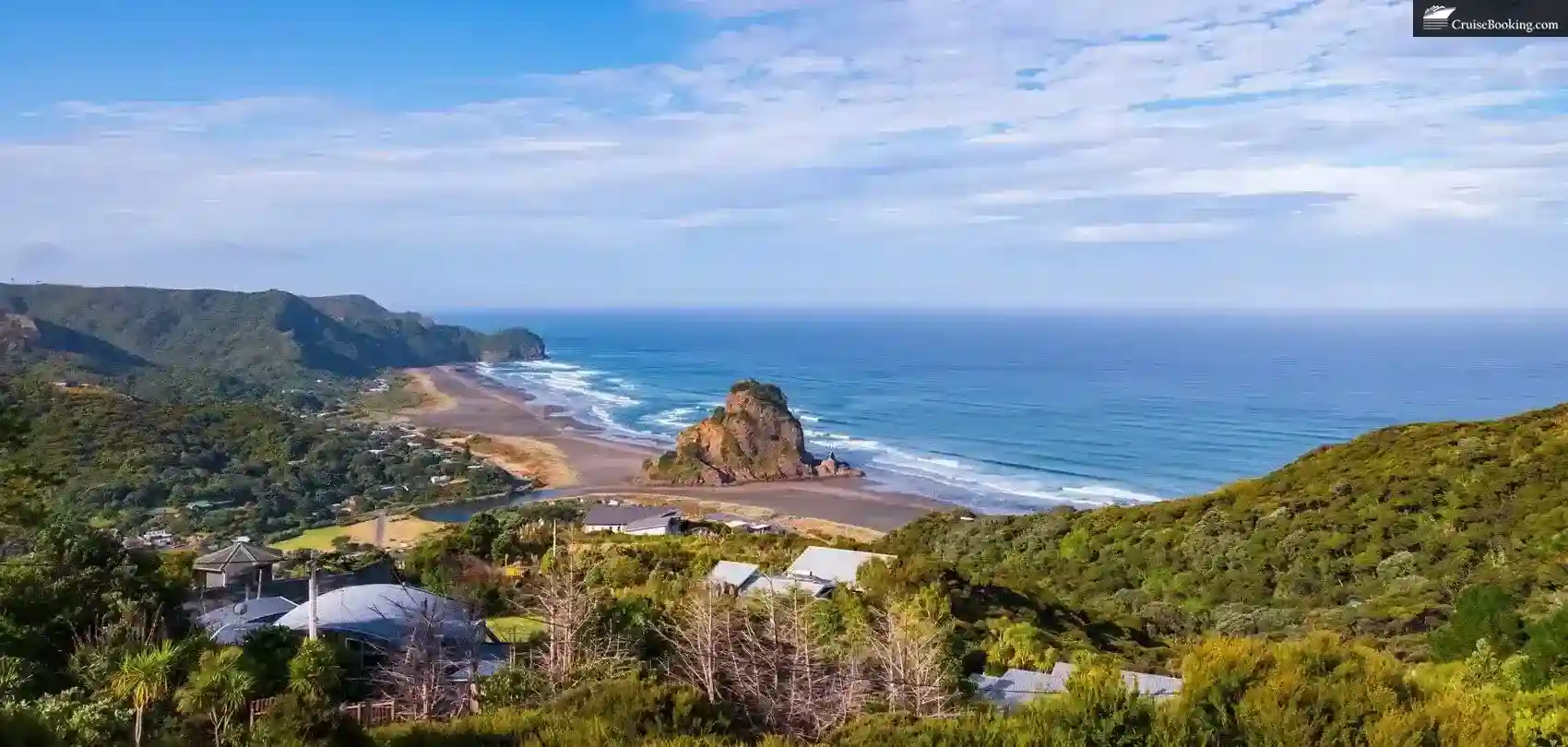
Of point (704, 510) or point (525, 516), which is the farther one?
point (704, 510)

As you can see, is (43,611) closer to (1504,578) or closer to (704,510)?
(1504,578)

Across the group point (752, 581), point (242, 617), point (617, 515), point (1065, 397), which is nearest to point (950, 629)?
point (752, 581)

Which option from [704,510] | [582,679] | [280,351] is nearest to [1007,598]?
[582,679]

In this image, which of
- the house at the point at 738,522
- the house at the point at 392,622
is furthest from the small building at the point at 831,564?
the house at the point at 738,522

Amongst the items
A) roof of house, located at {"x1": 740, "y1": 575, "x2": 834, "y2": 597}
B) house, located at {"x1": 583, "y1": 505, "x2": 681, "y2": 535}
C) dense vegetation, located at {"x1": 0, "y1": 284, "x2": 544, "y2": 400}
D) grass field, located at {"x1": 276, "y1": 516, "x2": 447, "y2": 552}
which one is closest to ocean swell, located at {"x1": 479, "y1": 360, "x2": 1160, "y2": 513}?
house, located at {"x1": 583, "y1": 505, "x2": 681, "y2": 535}

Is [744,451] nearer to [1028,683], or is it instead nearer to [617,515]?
[617,515]

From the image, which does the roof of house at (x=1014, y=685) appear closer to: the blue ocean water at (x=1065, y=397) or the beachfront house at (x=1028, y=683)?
the beachfront house at (x=1028, y=683)
